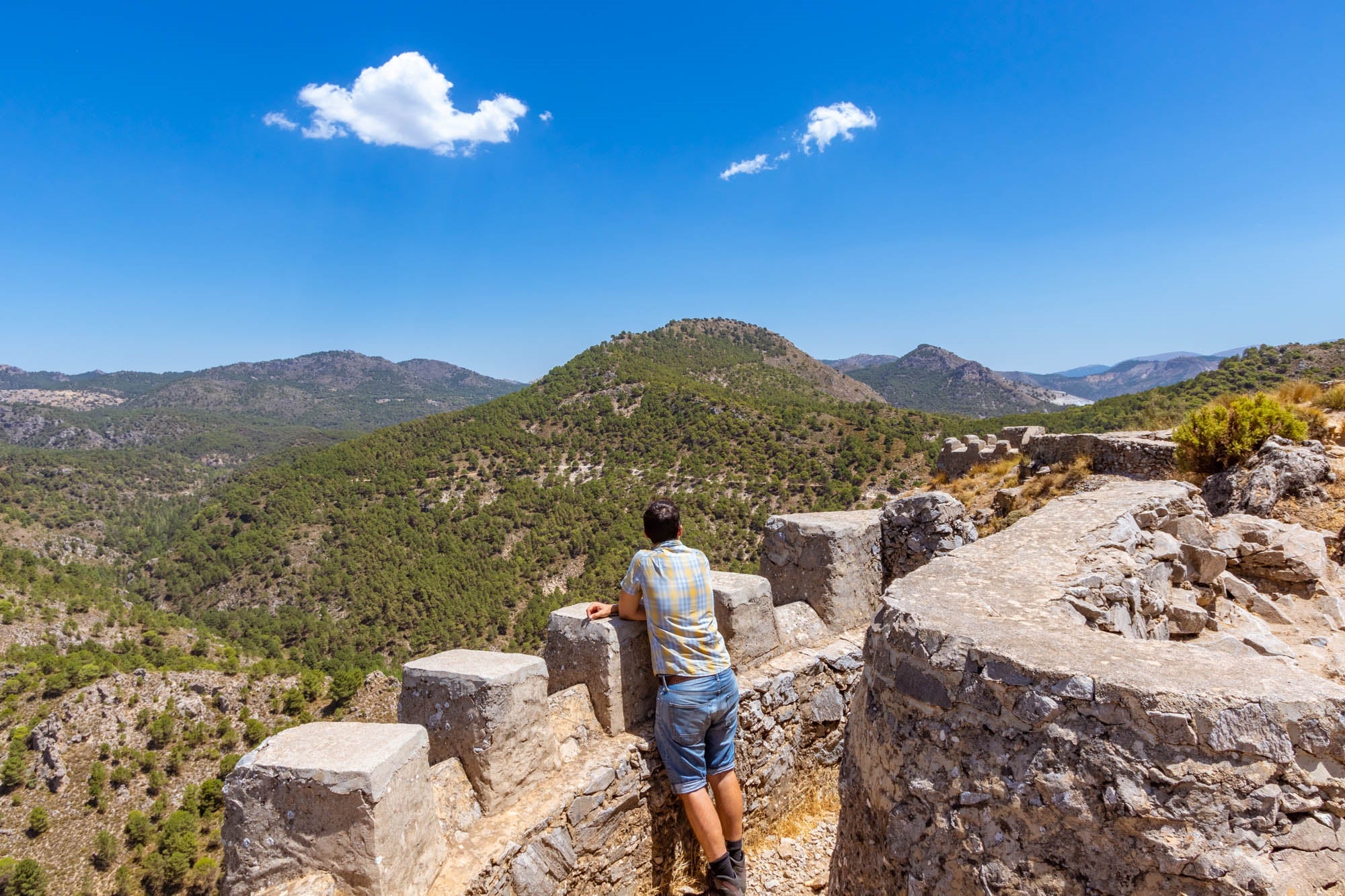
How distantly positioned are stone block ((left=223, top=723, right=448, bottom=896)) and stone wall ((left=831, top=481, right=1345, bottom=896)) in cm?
189

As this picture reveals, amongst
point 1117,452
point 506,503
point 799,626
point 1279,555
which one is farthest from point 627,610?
point 506,503

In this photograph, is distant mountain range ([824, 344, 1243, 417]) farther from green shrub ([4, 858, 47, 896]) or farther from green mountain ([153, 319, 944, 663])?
green shrub ([4, 858, 47, 896])

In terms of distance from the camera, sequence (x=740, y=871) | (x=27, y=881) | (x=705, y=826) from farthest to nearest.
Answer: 1. (x=27, y=881)
2. (x=740, y=871)
3. (x=705, y=826)

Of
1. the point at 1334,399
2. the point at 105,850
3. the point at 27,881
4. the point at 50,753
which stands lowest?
the point at 105,850

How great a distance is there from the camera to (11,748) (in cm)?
2464

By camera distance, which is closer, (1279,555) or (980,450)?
(1279,555)

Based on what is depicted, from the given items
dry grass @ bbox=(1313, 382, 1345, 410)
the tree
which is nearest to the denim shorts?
dry grass @ bbox=(1313, 382, 1345, 410)

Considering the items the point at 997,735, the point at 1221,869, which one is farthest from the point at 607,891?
the point at 1221,869

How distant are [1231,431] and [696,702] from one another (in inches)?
335

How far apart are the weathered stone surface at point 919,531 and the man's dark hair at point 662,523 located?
2.53 meters

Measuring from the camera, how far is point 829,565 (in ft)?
13.9

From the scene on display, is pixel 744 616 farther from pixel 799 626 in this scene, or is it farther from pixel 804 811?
pixel 804 811

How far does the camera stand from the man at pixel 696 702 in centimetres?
272

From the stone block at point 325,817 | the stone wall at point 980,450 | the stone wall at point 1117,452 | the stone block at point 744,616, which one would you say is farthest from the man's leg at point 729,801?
the stone wall at point 980,450
